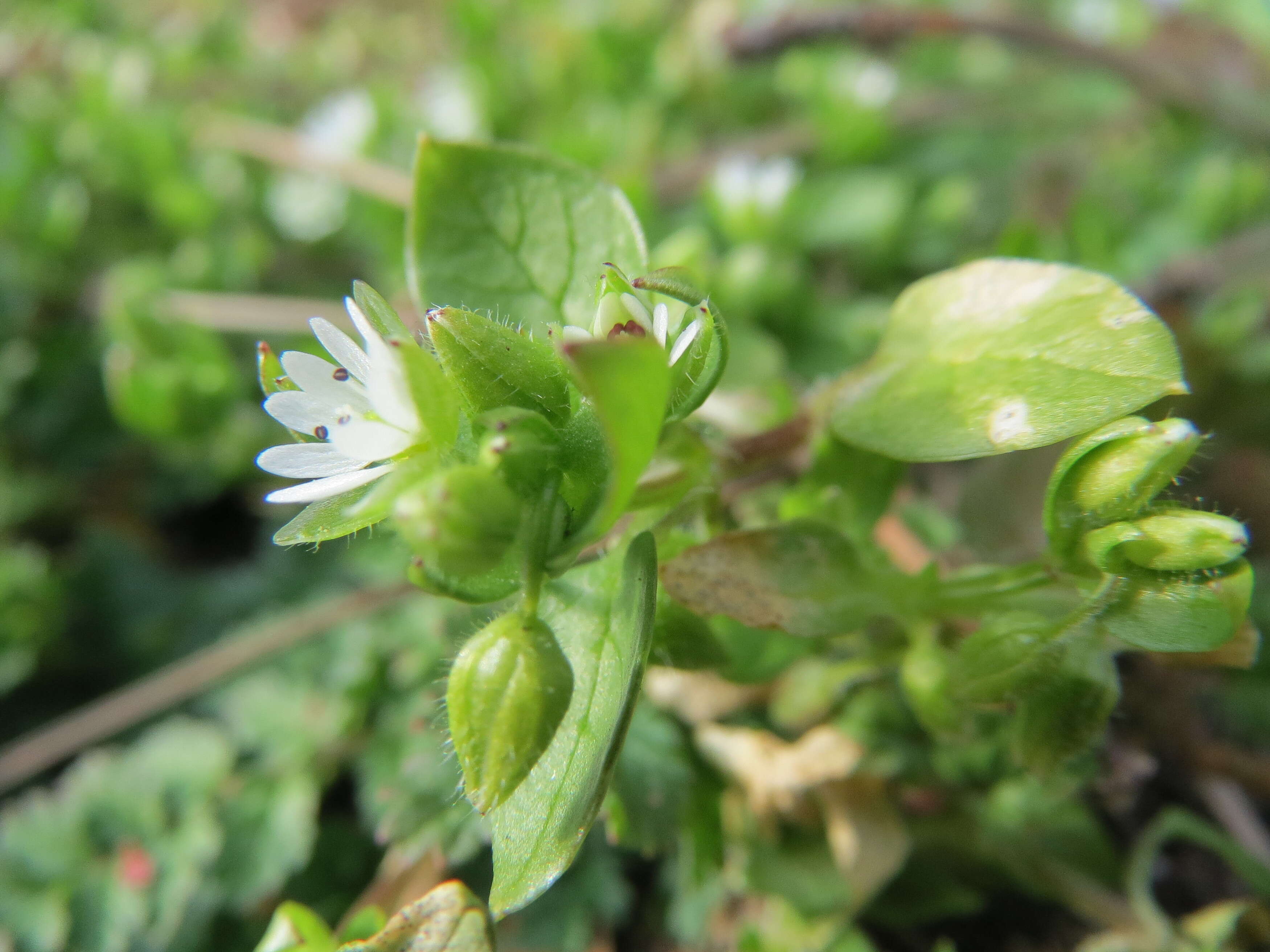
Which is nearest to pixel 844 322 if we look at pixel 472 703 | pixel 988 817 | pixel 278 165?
pixel 988 817

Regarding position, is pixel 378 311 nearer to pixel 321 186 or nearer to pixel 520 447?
pixel 520 447

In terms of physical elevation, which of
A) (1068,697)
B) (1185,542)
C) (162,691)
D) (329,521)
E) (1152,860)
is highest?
(329,521)

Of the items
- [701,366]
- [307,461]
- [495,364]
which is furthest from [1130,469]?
[307,461]

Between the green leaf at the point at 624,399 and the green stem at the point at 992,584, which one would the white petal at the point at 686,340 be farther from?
the green stem at the point at 992,584

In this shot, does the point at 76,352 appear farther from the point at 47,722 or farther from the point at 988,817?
the point at 988,817

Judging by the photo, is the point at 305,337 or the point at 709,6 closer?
the point at 305,337
